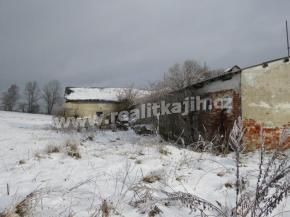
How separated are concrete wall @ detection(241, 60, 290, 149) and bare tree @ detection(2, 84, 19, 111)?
70514mm

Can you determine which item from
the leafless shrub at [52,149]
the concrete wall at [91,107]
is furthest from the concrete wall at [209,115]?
the concrete wall at [91,107]

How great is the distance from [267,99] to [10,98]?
74.9 metres

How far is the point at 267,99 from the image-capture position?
34.9ft

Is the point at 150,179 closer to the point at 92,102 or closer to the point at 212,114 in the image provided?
the point at 212,114

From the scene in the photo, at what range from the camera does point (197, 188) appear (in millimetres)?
4586

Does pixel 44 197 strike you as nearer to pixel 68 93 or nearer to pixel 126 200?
pixel 126 200

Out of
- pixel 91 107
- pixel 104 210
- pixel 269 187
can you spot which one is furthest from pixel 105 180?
pixel 91 107

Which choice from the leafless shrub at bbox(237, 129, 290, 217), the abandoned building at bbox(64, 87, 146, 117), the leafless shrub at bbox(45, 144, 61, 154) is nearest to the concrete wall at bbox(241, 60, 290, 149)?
the leafless shrub at bbox(45, 144, 61, 154)

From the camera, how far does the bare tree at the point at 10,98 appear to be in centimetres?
7262

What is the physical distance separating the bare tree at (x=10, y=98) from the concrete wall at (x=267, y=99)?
70.5 meters

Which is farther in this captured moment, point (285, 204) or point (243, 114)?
point (243, 114)

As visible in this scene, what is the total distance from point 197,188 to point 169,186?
492 mm

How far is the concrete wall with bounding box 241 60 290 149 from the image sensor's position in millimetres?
10531

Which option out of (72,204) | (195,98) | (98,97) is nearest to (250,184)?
(72,204)
